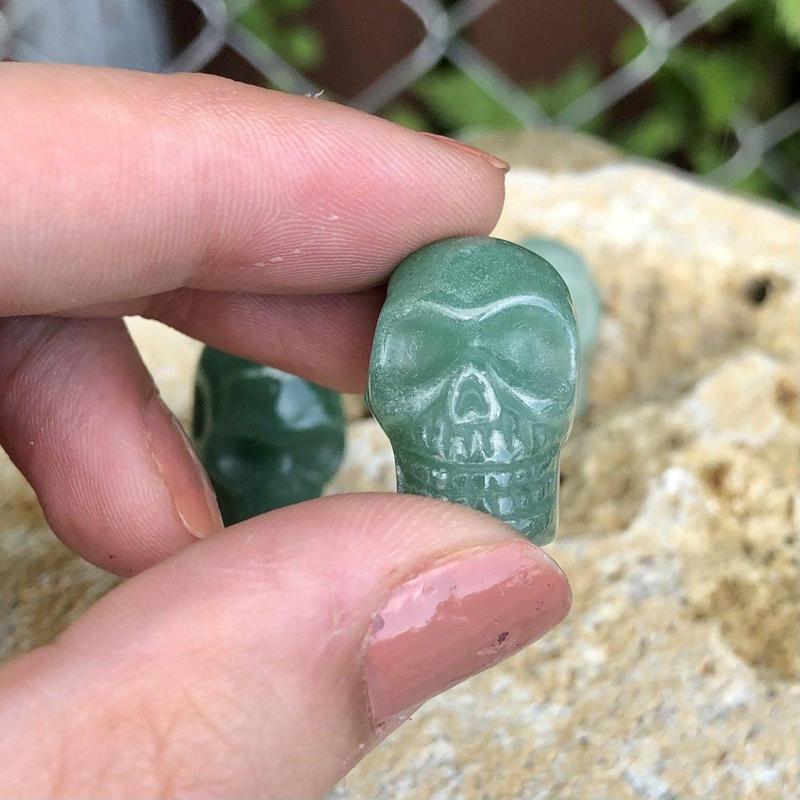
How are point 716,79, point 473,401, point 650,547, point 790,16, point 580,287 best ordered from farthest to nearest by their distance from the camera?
point 716,79 < point 790,16 < point 580,287 < point 650,547 < point 473,401

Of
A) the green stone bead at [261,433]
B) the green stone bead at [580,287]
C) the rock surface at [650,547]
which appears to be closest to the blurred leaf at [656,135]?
the rock surface at [650,547]

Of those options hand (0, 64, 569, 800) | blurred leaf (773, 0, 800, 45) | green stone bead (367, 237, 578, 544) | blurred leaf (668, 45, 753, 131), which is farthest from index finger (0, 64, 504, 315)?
blurred leaf (668, 45, 753, 131)

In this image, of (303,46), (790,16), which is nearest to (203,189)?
(790,16)

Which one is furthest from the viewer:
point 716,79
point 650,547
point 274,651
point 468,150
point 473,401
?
point 716,79

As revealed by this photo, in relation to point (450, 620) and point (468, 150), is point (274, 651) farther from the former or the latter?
point (468, 150)

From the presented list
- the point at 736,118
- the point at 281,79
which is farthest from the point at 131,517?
the point at 736,118
